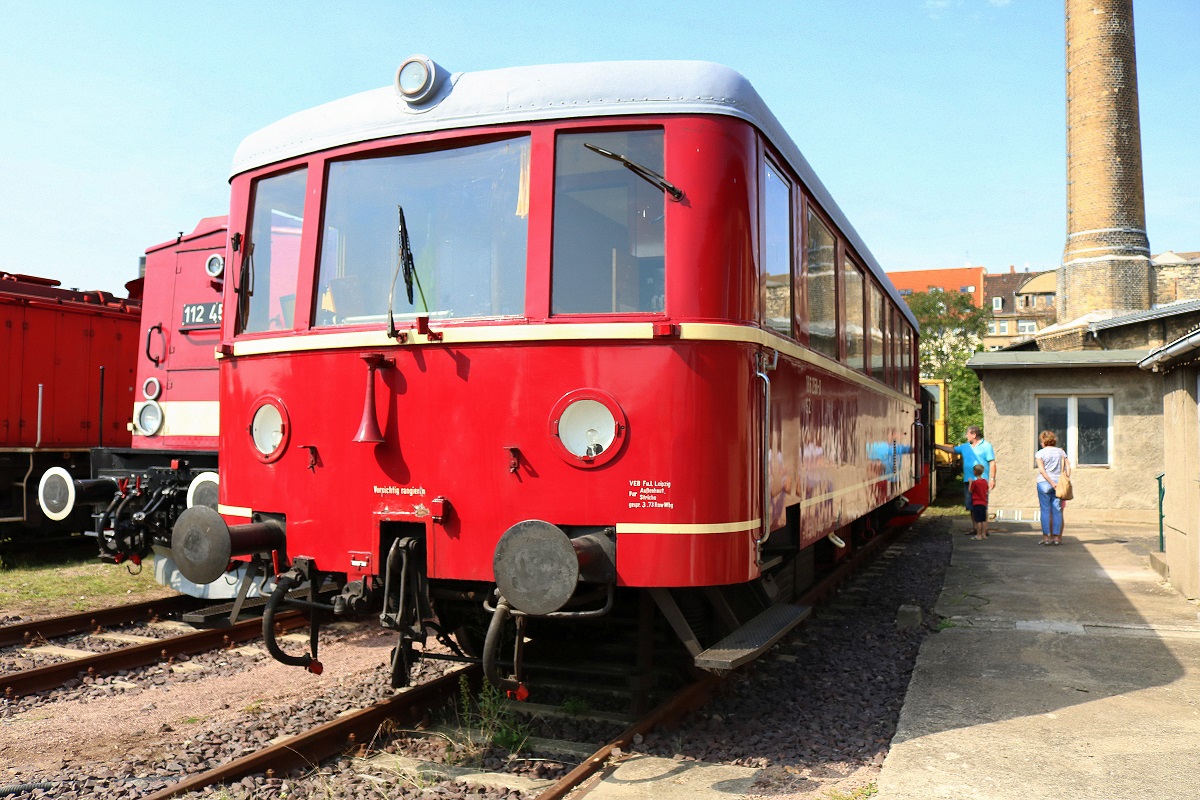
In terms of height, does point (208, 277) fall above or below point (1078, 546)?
above

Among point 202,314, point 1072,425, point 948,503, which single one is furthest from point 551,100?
point 948,503

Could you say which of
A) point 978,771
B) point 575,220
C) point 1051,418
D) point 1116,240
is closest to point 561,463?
point 575,220

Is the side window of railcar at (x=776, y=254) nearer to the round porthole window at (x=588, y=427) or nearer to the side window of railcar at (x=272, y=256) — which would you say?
the round porthole window at (x=588, y=427)

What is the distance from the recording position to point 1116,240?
35.7m

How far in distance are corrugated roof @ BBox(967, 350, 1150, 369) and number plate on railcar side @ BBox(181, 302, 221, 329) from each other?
12.2 meters

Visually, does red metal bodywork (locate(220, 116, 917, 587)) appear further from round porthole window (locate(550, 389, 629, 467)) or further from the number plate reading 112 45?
the number plate reading 112 45

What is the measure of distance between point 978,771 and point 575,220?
2.96 meters

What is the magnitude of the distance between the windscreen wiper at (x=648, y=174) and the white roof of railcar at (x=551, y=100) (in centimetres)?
22

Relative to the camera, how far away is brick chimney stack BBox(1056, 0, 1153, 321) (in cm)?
3497

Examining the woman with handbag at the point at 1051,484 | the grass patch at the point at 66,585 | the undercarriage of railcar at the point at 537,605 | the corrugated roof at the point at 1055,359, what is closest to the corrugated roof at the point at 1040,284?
the corrugated roof at the point at 1055,359

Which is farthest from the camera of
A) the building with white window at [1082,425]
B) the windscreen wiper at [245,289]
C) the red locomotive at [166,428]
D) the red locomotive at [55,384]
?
the building with white window at [1082,425]

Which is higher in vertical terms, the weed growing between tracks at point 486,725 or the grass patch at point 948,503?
the grass patch at point 948,503

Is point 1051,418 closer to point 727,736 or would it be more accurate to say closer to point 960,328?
point 727,736

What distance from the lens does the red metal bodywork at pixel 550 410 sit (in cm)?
407
